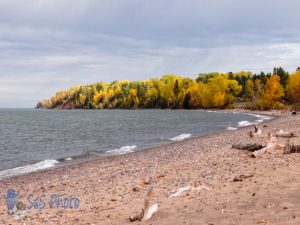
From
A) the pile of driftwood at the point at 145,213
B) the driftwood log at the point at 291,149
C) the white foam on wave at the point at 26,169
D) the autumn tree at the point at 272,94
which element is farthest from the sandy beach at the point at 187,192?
the autumn tree at the point at 272,94

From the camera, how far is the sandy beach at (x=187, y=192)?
10.3m

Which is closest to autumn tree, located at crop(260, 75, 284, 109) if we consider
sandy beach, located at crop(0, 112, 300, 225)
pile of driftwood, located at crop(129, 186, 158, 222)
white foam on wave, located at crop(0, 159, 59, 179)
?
white foam on wave, located at crop(0, 159, 59, 179)

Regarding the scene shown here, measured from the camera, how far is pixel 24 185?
813 inches

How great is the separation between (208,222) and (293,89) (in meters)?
115

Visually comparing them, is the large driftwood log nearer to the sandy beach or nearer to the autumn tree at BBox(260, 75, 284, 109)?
the sandy beach

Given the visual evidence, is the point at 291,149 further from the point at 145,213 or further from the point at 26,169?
the point at 26,169

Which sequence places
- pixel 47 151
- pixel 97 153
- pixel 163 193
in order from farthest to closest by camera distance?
pixel 47 151 < pixel 97 153 < pixel 163 193

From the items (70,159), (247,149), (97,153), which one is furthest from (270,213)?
(97,153)

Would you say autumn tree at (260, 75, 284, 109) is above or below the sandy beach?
above

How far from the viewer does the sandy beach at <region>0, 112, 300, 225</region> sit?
33.8 ft

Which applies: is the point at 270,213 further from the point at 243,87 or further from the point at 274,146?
the point at 243,87

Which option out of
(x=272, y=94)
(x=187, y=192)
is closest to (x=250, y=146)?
(x=187, y=192)

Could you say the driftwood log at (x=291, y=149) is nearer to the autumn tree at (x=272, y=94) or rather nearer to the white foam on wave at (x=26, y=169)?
the white foam on wave at (x=26, y=169)

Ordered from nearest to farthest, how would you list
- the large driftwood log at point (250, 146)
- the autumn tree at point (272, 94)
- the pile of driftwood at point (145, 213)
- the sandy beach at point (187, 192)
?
the sandy beach at point (187, 192)
the pile of driftwood at point (145, 213)
the large driftwood log at point (250, 146)
the autumn tree at point (272, 94)
